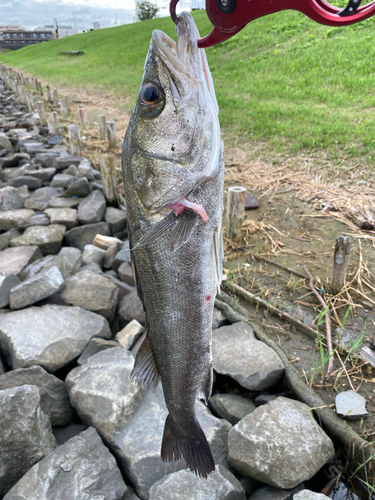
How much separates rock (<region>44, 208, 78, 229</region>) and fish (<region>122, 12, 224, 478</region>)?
13.6 ft

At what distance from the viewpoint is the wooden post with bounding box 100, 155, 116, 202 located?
233 inches

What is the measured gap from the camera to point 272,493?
2254mm

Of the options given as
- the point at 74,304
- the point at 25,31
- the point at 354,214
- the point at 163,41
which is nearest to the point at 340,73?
the point at 354,214

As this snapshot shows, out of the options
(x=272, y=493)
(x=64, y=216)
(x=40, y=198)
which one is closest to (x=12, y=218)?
(x=64, y=216)

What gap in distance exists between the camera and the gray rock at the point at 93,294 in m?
3.79

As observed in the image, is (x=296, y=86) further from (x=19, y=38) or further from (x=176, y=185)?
(x=19, y=38)

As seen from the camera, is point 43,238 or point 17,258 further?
point 43,238

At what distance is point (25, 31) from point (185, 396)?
85315 mm

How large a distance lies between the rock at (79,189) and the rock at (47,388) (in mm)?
3812

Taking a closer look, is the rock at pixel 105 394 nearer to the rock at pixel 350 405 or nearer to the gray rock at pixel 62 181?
the rock at pixel 350 405

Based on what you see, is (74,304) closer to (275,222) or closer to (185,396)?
(185,396)

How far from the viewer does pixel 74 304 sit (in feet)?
12.5

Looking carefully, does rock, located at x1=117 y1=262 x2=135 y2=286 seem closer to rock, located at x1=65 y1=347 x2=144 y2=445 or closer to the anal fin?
rock, located at x1=65 y1=347 x2=144 y2=445

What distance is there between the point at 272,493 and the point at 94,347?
1.77 metres
